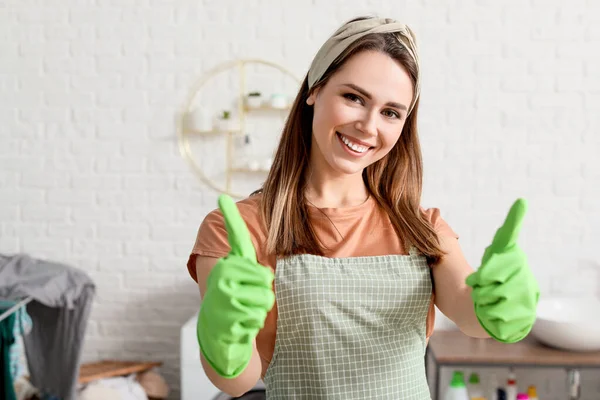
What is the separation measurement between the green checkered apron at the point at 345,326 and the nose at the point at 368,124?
0.24 metres

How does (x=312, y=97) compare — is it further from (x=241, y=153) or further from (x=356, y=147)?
(x=241, y=153)

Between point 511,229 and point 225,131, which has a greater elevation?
point 511,229

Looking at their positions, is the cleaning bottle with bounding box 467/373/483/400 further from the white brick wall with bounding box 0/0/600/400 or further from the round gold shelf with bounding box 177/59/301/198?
the round gold shelf with bounding box 177/59/301/198

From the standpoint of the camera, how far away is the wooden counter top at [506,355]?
2.81m

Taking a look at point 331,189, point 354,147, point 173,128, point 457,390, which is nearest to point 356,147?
point 354,147

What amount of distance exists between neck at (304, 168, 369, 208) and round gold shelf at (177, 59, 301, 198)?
1.89 meters

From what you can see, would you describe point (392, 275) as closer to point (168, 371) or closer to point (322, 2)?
point (322, 2)

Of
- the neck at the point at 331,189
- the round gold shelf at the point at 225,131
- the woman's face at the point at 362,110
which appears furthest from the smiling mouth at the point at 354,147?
the round gold shelf at the point at 225,131

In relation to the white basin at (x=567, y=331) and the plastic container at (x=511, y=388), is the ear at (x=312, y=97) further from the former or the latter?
the plastic container at (x=511, y=388)

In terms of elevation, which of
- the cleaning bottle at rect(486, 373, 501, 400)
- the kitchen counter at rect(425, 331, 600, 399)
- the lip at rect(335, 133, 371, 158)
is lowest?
the cleaning bottle at rect(486, 373, 501, 400)

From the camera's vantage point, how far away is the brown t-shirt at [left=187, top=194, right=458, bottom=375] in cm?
132

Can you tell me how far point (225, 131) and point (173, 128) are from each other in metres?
0.26

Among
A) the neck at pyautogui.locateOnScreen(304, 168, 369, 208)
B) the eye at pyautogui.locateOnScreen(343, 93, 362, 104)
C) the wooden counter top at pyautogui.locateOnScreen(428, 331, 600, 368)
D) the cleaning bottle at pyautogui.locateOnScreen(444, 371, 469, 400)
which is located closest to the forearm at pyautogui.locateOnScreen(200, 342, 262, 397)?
the neck at pyautogui.locateOnScreen(304, 168, 369, 208)

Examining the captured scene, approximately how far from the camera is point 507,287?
105 centimetres
